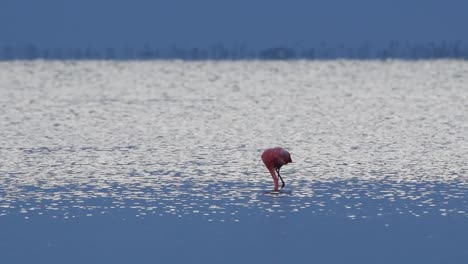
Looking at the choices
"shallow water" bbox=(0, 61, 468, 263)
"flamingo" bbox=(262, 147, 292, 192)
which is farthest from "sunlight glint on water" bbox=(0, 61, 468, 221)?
"flamingo" bbox=(262, 147, 292, 192)

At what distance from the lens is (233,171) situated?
8227 mm

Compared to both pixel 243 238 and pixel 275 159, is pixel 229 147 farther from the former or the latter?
pixel 243 238

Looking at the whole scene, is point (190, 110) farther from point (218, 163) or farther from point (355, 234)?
point (355, 234)

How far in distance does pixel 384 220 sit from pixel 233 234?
894 millimetres

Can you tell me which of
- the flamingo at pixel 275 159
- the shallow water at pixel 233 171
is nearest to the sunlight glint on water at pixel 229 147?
the shallow water at pixel 233 171

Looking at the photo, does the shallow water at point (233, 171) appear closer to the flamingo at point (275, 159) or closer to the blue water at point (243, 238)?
the blue water at point (243, 238)

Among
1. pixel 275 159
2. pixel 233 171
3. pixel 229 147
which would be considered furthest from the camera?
pixel 229 147

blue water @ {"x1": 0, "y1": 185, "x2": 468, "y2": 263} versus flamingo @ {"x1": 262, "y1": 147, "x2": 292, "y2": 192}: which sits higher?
flamingo @ {"x1": 262, "y1": 147, "x2": 292, "y2": 192}

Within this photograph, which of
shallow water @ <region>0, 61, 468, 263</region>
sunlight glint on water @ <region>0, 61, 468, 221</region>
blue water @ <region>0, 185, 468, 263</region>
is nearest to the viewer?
blue water @ <region>0, 185, 468, 263</region>

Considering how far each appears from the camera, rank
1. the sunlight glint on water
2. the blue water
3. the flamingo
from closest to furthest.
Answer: the blue water
the sunlight glint on water
the flamingo

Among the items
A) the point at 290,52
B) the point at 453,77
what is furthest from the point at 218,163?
the point at 290,52

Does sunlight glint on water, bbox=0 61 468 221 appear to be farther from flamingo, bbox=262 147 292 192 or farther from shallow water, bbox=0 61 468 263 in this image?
flamingo, bbox=262 147 292 192

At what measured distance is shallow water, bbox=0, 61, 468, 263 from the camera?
6.25m

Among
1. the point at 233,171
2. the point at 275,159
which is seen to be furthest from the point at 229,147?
the point at 275,159
